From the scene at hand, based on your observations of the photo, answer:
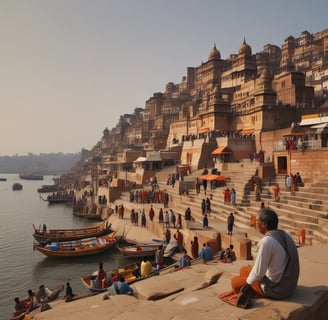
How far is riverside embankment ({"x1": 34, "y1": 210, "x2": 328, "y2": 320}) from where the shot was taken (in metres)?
3.38

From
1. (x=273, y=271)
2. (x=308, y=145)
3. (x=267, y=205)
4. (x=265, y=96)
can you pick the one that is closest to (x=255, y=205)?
(x=267, y=205)

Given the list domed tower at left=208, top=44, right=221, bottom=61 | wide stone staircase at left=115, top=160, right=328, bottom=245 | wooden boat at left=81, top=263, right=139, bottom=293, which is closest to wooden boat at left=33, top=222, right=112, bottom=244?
wide stone staircase at left=115, top=160, right=328, bottom=245

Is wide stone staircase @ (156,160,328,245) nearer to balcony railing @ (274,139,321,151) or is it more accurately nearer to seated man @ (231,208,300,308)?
balcony railing @ (274,139,321,151)

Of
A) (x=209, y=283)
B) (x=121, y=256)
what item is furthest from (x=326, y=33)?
(x=209, y=283)

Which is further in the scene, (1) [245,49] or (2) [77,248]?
(1) [245,49]

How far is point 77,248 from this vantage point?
18281 mm

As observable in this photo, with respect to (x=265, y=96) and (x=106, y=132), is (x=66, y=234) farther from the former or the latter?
(x=106, y=132)

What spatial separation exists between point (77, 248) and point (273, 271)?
16.5 meters

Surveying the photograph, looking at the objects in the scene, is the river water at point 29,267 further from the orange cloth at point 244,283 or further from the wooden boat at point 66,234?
the orange cloth at point 244,283

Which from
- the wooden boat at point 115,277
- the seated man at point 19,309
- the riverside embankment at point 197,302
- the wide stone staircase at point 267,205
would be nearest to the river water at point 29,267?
the wooden boat at point 115,277

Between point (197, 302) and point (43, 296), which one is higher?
point (197, 302)

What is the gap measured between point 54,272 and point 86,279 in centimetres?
418

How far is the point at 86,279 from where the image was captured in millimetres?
12914

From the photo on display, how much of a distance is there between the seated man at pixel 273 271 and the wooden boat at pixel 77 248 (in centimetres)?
1577
